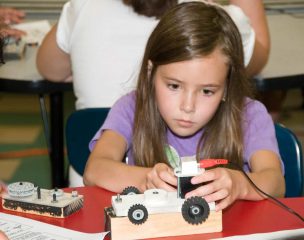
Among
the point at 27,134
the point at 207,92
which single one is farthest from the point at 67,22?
the point at 27,134

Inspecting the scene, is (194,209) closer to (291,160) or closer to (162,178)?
(162,178)

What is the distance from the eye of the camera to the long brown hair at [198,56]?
1767 mm

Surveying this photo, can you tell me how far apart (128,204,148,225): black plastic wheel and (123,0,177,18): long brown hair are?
112 centimetres

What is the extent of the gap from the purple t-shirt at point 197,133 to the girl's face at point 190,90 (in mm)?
149

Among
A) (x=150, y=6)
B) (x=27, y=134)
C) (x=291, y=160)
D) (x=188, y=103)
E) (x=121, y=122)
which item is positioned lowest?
(x=27, y=134)

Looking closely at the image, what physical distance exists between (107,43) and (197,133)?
57cm

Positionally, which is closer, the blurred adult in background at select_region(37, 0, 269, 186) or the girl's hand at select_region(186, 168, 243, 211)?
the girl's hand at select_region(186, 168, 243, 211)

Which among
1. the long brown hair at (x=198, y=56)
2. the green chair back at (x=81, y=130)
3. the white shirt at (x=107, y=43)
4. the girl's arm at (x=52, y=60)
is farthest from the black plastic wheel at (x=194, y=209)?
the girl's arm at (x=52, y=60)

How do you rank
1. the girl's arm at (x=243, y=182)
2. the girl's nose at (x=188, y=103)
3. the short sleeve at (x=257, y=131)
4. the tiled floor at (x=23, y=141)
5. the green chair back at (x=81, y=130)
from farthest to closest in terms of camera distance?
the tiled floor at (x=23, y=141), the green chair back at (x=81, y=130), the short sleeve at (x=257, y=131), the girl's nose at (x=188, y=103), the girl's arm at (x=243, y=182)

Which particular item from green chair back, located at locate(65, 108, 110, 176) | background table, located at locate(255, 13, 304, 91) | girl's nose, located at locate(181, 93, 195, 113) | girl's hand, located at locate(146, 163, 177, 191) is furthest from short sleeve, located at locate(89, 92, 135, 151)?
background table, located at locate(255, 13, 304, 91)

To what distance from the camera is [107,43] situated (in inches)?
92.4

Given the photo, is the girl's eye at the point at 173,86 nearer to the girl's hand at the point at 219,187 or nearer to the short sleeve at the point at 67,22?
the girl's hand at the point at 219,187

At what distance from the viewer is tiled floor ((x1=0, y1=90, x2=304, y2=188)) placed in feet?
13.1

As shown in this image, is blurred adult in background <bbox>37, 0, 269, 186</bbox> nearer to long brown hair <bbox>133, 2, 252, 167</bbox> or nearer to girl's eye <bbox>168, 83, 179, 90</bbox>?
long brown hair <bbox>133, 2, 252, 167</bbox>
